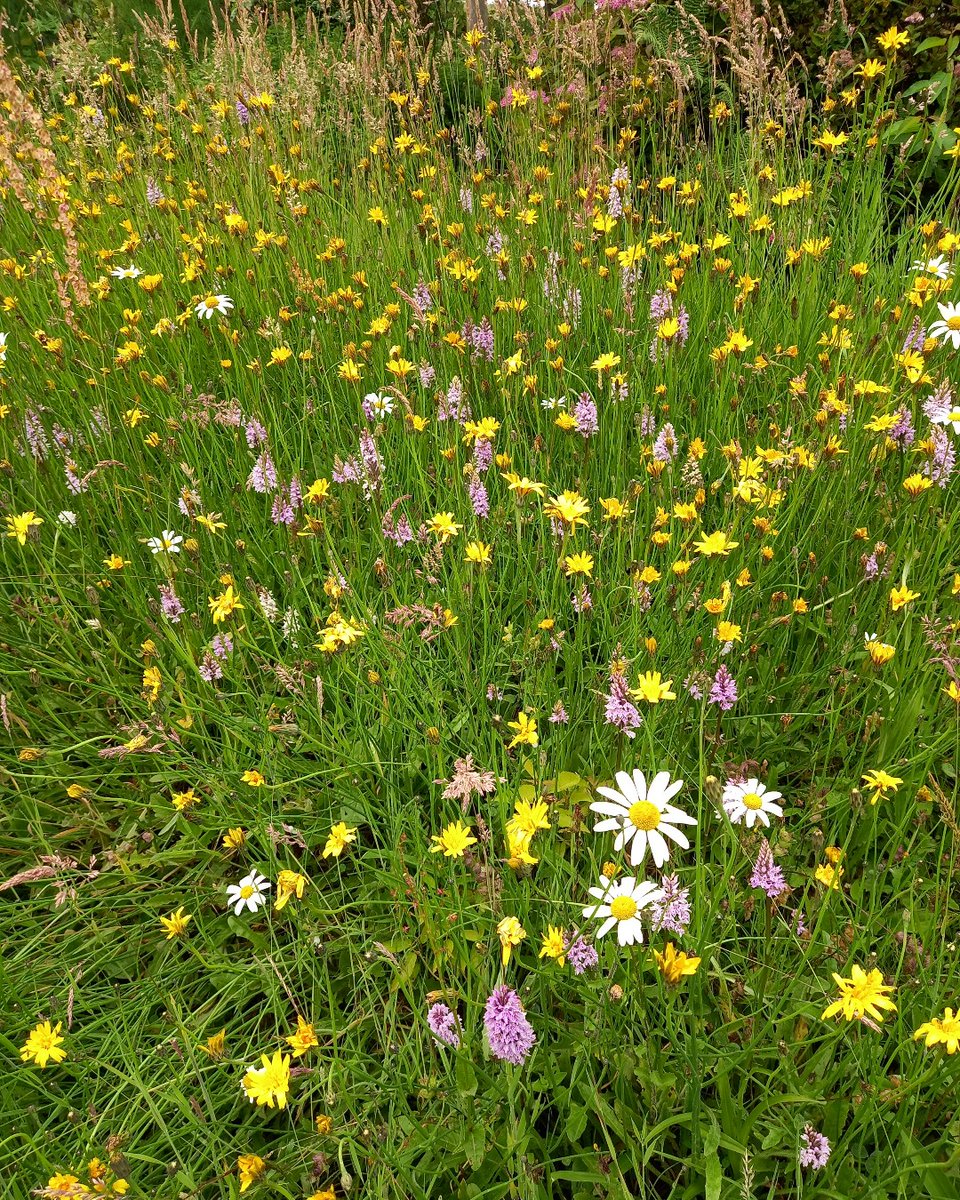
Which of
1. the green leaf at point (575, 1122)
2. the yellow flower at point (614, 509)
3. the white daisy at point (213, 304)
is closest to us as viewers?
the green leaf at point (575, 1122)

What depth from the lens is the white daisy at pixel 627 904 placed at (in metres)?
1.16

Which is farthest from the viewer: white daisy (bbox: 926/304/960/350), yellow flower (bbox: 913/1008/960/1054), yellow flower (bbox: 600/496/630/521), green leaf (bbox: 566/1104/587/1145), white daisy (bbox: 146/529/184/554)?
white daisy (bbox: 926/304/960/350)

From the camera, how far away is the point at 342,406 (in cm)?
285

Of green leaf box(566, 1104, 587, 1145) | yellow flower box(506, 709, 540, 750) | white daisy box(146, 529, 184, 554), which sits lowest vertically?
green leaf box(566, 1104, 587, 1145)

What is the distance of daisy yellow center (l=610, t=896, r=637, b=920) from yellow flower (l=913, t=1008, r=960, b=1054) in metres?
0.38

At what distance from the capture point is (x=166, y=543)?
2.22 meters

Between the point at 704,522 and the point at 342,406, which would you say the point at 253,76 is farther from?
the point at 704,522

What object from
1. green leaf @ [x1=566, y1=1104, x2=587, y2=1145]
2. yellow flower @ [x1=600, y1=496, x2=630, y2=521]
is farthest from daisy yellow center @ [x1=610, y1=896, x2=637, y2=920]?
yellow flower @ [x1=600, y1=496, x2=630, y2=521]

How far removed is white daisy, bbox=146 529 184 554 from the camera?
223 cm

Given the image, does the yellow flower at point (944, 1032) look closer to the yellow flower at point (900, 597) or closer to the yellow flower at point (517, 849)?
the yellow flower at point (517, 849)

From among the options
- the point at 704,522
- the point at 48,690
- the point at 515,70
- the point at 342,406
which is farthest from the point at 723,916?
the point at 515,70

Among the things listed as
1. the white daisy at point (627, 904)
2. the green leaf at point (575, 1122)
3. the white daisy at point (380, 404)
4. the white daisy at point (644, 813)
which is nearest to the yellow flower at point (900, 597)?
the white daisy at point (644, 813)

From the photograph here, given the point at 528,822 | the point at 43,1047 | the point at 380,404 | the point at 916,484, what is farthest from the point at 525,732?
the point at 380,404

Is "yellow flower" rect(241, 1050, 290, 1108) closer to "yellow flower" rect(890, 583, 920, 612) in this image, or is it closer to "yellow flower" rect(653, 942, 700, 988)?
"yellow flower" rect(653, 942, 700, 988)
